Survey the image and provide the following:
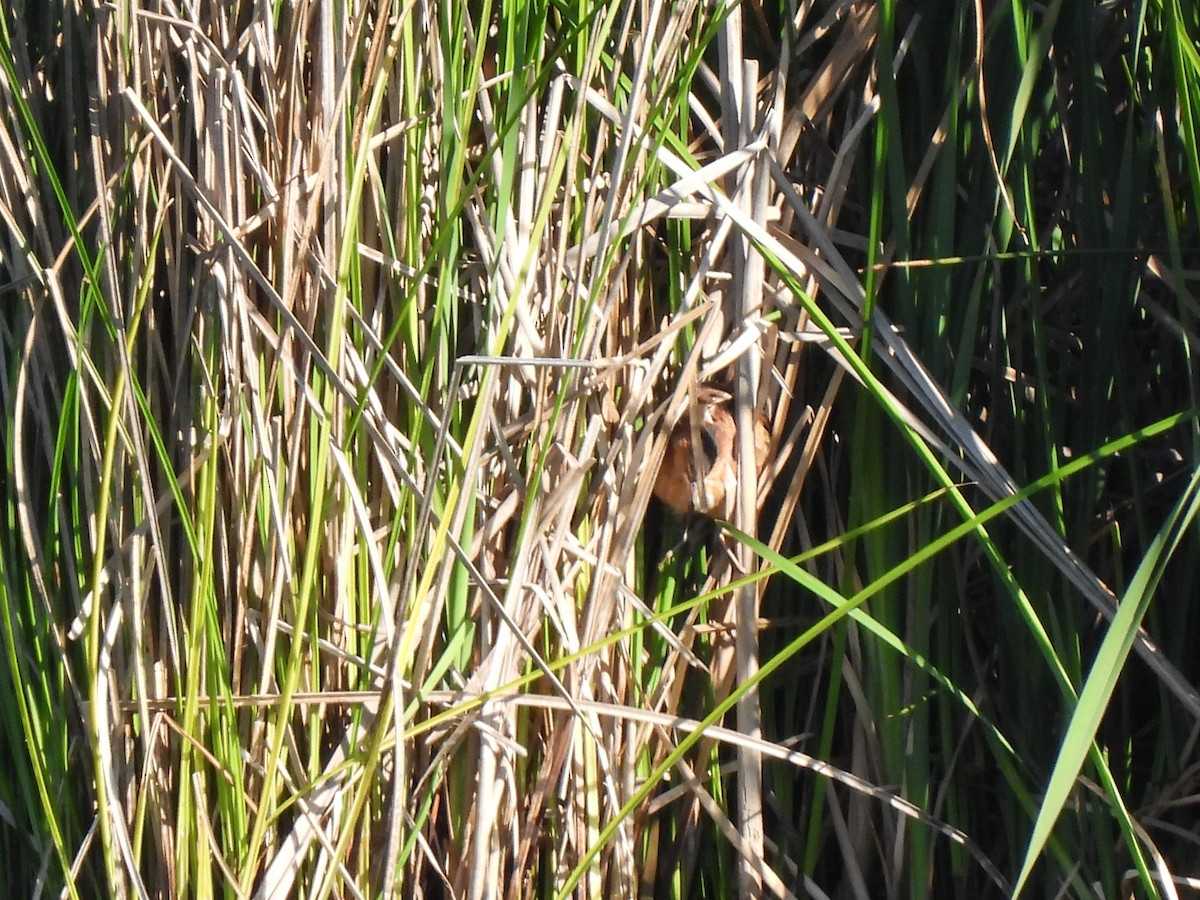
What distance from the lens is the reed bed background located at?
0.64 m

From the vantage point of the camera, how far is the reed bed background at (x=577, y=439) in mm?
637

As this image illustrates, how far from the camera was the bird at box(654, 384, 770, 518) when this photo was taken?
68 centimetres

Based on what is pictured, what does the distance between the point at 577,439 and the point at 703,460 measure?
0.08 meters

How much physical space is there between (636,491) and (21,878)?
531mm

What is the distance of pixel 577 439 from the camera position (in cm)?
68

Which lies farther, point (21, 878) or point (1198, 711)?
point (21, 878)

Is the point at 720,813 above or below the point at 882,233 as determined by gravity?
below

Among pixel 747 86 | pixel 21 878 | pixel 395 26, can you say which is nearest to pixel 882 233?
pixel 747 86

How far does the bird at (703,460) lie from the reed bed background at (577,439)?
0.05ft

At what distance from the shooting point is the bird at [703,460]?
0.68m

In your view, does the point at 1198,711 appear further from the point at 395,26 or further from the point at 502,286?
the point at 395,26

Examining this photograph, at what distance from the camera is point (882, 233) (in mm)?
702

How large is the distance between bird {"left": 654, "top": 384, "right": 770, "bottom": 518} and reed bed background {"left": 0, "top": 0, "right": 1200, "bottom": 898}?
0.01 meters

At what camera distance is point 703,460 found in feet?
2.22
